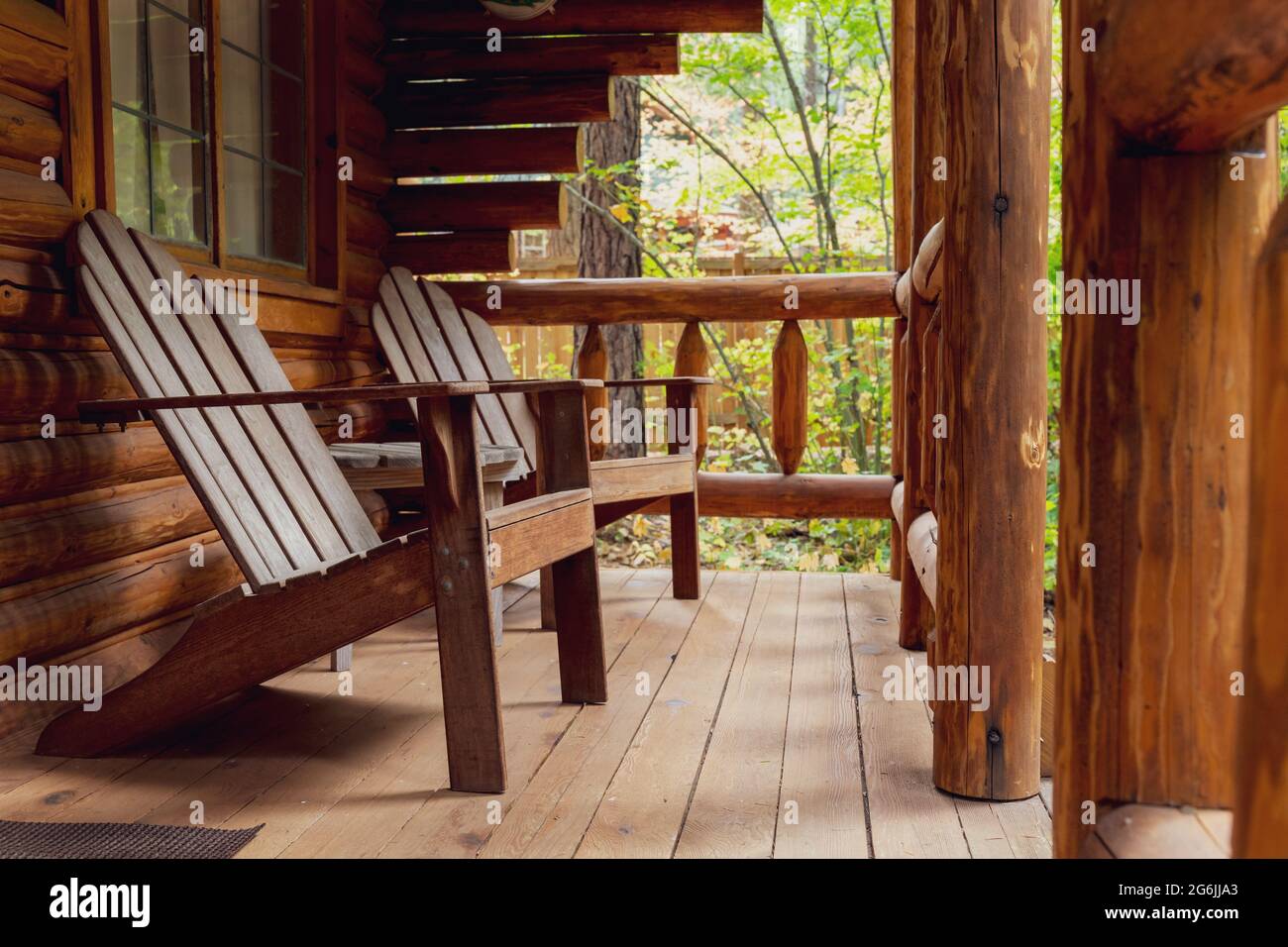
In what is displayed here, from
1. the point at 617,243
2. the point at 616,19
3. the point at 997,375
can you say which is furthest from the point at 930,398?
the point at 617,243

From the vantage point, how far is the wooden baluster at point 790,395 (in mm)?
4133

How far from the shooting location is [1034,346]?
1868mm

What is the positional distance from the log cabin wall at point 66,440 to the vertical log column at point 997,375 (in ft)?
6.26

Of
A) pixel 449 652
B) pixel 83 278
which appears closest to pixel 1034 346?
pixel 449 652

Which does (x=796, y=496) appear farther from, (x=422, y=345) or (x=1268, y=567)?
(x=1268, y=567)

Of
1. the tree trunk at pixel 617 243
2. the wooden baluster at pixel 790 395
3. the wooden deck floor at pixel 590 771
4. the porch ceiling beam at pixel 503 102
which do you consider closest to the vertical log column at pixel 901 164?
the wooden baluster at pixel 790 395

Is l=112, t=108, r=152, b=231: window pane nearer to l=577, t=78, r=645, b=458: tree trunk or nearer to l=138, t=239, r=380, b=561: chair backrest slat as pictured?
l=138, t=239, r=380, b=561: chair backrest slat

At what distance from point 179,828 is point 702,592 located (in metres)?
2.31

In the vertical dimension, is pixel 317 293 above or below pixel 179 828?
above

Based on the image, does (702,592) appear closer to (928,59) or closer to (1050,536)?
(928,59)

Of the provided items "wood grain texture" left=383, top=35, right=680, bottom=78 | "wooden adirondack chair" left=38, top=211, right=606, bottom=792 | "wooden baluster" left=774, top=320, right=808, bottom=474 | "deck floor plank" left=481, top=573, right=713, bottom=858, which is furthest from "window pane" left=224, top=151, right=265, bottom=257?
"wooden baluster" left=774, top=320, right=808, bottom=474

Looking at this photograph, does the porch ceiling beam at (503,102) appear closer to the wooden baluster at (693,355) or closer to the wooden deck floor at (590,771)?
the wooden baluster at (693,355)

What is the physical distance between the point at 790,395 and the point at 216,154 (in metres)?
2.12

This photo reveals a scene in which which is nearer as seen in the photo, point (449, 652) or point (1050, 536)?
point (449, 652)
